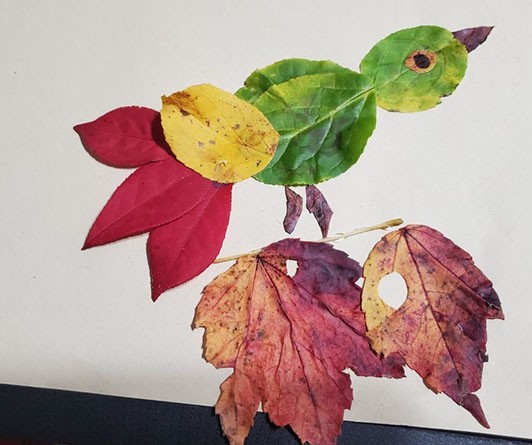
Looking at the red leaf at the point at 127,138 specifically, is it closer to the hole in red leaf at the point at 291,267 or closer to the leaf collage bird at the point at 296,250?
the leaf collage bird at the point at 296,250

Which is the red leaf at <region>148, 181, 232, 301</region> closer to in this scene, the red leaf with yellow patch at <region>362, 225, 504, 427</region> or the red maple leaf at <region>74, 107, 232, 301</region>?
the red maple leaf at <region>74, 107, 232, 301</region>

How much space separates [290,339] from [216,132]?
0.18 m

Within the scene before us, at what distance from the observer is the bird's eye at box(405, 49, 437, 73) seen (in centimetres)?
61

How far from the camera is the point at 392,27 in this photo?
632mm

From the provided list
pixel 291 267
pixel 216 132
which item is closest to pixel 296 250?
pixel 291 267

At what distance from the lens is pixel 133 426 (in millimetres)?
584

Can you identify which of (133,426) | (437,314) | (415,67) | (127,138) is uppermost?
(415,67)

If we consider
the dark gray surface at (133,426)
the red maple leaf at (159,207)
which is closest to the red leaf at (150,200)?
the red maple leaf at (159,207)

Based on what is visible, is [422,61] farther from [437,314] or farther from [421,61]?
[437,314]

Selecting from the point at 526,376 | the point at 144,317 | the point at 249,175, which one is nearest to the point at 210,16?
the point at 249,175

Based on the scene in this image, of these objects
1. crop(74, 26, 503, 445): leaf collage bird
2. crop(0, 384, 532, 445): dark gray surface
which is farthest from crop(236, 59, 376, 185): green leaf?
crop(0, 384, 532, 445): dark gray surface

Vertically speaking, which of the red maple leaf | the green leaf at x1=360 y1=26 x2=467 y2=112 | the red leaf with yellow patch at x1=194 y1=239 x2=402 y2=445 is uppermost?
the green leaf at x1=360 y1=26 x2=467 y2=112

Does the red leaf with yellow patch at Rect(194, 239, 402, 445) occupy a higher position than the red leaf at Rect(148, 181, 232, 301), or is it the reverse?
the red leaf at Rect(148, 181, 232, 301)

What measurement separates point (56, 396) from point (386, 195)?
0.33m
